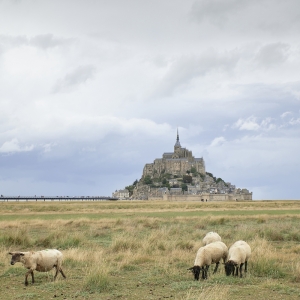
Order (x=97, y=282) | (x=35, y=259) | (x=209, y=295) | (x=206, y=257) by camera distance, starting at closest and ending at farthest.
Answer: (x=209, y=295) → (x=97, y=282) → (x=35, y=259) → (x=206, y=257)

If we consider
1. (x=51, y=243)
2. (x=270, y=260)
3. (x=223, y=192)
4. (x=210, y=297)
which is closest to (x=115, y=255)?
(x=51, y=243)

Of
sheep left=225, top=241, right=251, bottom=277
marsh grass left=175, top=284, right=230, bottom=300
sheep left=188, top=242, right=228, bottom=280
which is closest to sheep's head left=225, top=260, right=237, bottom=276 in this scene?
sheep left=225, top=241, right=251, bottom=277

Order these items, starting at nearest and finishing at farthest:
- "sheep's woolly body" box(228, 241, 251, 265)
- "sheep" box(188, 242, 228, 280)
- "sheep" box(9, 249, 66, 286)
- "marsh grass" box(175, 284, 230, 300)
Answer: "marsh grass" box(175, 284, 230, 300), "sheep" box(9, 249, 66, 286), "sheep" box(188, 242, 228, 280), "sheep's woolly body" box(228, 241, 251, 265)

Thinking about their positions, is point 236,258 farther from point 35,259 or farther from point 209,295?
point 35,259

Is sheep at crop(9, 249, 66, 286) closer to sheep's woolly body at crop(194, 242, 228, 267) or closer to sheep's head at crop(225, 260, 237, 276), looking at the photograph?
sheep's woolly body at crop(194, 242, 228, 267)

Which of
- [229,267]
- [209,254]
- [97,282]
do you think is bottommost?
[97,282]

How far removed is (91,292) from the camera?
32.1ft

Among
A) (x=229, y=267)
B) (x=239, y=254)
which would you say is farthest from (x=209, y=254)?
(x=239, y=254)

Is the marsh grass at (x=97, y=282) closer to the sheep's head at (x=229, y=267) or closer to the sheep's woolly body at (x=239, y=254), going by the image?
the sheep's head at (x=229, y=267)

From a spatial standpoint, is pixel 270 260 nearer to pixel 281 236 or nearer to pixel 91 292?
pixel 91 292

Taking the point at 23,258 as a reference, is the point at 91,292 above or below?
below

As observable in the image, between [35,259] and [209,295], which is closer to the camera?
[209,295]

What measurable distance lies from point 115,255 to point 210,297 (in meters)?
6.98

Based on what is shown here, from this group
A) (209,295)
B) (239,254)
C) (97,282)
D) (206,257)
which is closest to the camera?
(209,295)
